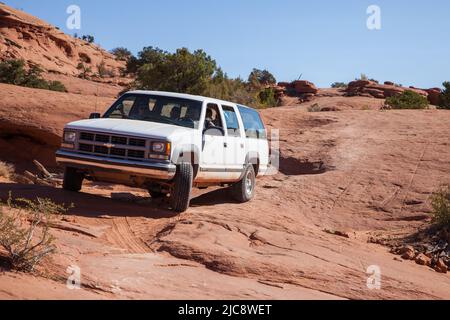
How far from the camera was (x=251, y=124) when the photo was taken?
1088 cm

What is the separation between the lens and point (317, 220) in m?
10.4

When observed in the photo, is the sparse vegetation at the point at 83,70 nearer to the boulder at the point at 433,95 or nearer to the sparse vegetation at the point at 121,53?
the sparse vegetation at the point at 121,53

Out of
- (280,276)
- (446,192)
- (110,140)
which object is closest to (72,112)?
(110,140)

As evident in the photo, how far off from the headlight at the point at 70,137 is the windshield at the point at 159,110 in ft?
2.92

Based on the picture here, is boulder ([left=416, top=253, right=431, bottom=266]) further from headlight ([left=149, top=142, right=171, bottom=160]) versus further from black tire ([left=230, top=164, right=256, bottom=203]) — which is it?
headlight ([left=149, top=142, right=171, bottom=160])

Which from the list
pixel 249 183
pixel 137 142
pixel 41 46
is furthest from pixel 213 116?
pixel 41 46

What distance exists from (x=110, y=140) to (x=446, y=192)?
6.56m

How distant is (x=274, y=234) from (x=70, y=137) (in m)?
Answer: 3.42

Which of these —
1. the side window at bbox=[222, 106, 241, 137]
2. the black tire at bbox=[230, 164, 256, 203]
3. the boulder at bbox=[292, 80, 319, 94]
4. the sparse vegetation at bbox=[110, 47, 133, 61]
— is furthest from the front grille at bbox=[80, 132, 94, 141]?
the sparse vegetation at bbox=[110, 47, 133, 61]

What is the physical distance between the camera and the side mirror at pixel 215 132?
8.96 meters

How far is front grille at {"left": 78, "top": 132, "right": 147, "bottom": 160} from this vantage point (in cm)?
796

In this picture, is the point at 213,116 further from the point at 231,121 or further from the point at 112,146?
the point at 112,146

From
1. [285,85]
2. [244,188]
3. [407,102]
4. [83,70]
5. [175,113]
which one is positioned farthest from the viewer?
[83,70]
